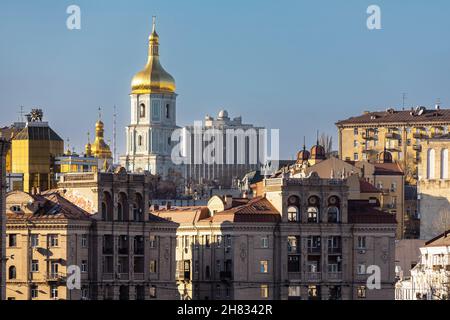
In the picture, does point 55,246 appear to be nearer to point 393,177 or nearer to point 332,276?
point 332,276

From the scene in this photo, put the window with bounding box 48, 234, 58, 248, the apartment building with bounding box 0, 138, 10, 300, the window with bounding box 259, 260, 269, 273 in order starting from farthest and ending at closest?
the window with bounding box 259, 260, 269, 273 < the window with bounding box 48, 234, 58, 248 < the apartment building with bounding box 0, 138, 10, 300

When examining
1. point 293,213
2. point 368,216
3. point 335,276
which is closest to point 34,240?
point 293,213

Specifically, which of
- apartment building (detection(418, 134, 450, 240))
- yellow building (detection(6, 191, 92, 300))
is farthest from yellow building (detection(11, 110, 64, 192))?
yellow building (detection(6, 191, 92, 300))

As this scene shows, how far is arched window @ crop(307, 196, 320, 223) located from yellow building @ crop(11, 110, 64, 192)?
134 ft

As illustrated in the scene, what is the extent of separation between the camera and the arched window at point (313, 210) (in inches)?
5650

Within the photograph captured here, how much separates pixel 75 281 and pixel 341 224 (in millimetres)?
20034

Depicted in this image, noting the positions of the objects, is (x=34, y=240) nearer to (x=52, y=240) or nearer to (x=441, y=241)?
(x=52, y=240)

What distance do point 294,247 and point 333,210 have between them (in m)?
3.79

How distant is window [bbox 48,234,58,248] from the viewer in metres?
133

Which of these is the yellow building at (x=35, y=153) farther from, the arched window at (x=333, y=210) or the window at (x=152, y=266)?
the window at (x=152, y=266)

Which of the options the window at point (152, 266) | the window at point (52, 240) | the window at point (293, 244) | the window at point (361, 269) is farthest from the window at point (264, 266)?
the window at point (52, 240)

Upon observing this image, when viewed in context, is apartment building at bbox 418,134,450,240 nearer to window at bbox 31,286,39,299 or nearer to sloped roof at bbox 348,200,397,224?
sloped roof at bbox 348,200,397,224

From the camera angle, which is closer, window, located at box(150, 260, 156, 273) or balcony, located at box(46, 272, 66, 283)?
balcony, located at box(46, 272, 66, 283)
